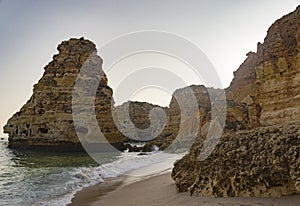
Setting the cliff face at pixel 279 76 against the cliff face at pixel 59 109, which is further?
the cliff face at pixel 59 109

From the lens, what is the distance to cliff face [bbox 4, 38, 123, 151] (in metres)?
33.7

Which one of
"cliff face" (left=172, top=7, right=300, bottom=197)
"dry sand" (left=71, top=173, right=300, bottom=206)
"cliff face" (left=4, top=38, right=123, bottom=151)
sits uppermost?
"cliff face" (left=4, top=38, right=123, bottom=151)

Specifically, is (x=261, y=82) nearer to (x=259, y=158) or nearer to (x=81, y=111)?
(x=259, y=158)

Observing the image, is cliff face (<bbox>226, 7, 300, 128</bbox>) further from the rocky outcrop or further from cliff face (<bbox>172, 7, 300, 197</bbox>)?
the rocky outcrop

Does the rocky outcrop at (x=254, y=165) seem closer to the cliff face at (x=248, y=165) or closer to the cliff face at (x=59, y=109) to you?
the cliff face at (x=248, y=165)

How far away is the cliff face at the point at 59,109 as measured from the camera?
3369 cm

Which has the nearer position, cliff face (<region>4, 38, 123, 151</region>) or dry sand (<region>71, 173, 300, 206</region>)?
dry sand (<region>71, 173, 300, 206</region>)

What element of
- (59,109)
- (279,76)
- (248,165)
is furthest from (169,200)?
(59,109)

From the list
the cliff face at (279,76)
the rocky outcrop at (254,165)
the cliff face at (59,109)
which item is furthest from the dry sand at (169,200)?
the cliff face at (59,109)

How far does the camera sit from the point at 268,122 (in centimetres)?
1642

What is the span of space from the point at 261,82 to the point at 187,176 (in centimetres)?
1242

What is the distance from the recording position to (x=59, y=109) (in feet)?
112

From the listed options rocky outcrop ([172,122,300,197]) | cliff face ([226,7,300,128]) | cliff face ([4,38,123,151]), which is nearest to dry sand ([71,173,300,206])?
rocky outcrop ([172,122,300,197])

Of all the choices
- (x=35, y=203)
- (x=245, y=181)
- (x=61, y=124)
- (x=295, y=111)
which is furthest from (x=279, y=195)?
(x=61, y=124)
